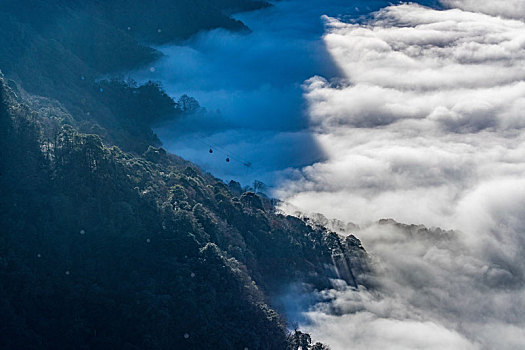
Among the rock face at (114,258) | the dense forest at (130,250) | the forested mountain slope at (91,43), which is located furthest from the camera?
the forested mountain slope at (91,43)

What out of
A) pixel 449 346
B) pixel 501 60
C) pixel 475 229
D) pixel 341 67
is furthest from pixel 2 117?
pixel 501 60

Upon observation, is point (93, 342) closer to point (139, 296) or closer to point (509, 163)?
point (139, 296)

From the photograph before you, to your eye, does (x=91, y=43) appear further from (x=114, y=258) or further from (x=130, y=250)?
(x=114, y=258)

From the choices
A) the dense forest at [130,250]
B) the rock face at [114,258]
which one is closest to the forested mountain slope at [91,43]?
the dense forest at [130,250]

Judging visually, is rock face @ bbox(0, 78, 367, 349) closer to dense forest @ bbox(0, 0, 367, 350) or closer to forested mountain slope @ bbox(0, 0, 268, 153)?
dense forest @ bbox(0, 0, 367, 350)

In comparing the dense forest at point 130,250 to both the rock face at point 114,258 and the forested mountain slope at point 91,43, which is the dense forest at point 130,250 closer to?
the rock face at point 114,258

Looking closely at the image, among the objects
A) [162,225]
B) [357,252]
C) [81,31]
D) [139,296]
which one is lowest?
[139,296]

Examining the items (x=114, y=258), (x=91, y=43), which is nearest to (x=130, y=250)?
(x=114, y=258)
